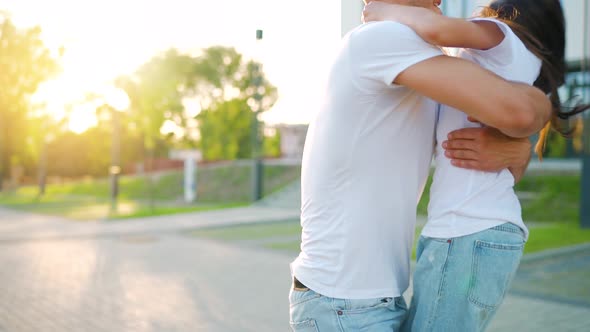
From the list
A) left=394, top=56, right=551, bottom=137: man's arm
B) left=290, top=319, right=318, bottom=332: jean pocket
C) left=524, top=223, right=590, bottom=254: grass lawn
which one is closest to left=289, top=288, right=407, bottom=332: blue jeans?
left=290, top=319, right=318, bottom=332: jean pocket

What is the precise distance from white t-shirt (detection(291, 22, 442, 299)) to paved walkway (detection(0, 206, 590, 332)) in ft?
13.3

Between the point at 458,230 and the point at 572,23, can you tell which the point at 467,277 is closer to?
the point at 458,230

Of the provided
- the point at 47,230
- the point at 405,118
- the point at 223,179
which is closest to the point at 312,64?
the point at 405,118

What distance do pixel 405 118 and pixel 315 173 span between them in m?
0.25

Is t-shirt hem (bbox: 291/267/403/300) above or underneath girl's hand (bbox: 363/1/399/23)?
underneath

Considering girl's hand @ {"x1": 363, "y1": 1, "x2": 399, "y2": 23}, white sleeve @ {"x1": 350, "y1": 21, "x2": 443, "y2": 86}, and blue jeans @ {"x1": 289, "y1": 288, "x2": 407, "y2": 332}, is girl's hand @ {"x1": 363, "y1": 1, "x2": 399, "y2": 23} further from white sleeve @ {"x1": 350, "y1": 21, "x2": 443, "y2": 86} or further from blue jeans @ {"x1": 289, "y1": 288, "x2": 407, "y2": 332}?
blue jeans @ {"x1": 289, "y1": 288, "x2": 407, "y2": 332}

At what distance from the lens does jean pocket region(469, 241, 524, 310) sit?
1511 millimetres

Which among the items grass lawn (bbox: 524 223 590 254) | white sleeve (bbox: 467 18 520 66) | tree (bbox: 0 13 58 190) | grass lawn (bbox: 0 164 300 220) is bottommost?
grass lawn (bbox: 0 164 300 220)

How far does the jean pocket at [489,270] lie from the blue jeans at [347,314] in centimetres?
20

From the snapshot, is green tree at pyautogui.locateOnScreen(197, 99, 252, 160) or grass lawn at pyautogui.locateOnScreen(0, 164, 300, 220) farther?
green tree at pyautogui.locateOnScreen(197, 99, 252, 160)

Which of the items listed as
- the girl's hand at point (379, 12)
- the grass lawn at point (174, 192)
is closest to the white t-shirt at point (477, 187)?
the girl's hand at point (379, 12)

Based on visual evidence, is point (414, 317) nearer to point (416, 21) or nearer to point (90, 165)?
point (416, 21)

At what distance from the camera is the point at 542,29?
169 centimetres

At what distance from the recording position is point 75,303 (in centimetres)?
634
